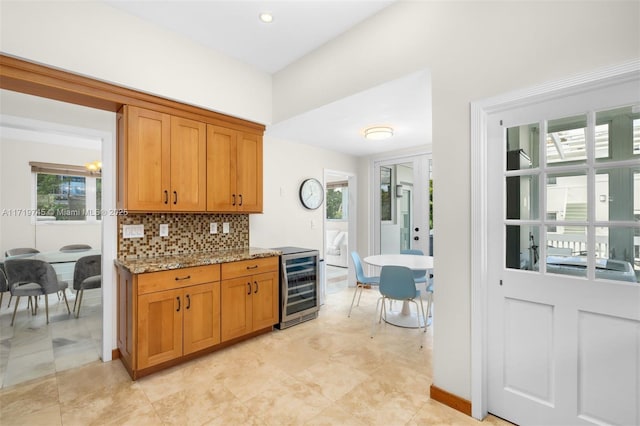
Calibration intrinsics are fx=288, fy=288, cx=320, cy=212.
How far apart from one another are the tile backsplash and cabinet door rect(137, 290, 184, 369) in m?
0.68

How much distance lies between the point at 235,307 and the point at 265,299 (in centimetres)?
37

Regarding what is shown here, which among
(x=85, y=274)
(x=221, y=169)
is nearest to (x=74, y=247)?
(x=85, y=274)

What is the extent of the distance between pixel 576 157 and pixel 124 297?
3.43 metres

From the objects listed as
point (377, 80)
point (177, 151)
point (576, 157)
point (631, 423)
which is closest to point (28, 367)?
point (177, 151)

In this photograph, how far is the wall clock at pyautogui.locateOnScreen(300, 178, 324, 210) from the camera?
4477 mm

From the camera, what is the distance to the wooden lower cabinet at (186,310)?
7.56ft

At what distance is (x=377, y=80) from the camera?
7.78 feet

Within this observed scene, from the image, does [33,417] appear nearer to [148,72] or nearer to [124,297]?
[124,297]

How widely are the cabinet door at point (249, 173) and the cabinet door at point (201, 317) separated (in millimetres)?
982

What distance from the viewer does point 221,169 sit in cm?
309

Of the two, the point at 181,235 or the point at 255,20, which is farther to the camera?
the point at 181,235

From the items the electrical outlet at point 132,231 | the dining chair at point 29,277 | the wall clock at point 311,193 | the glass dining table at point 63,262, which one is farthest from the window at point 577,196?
the glass dining table at point 63,262

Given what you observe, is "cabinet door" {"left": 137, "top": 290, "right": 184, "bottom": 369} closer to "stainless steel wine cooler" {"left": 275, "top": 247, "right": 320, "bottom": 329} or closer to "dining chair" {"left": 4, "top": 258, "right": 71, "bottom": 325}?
"stainless steel wine cooler" {"left": 275, "top": 247, "right": 320, "bottom": 329}

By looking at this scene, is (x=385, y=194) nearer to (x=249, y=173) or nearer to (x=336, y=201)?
(x=336, y=201)
